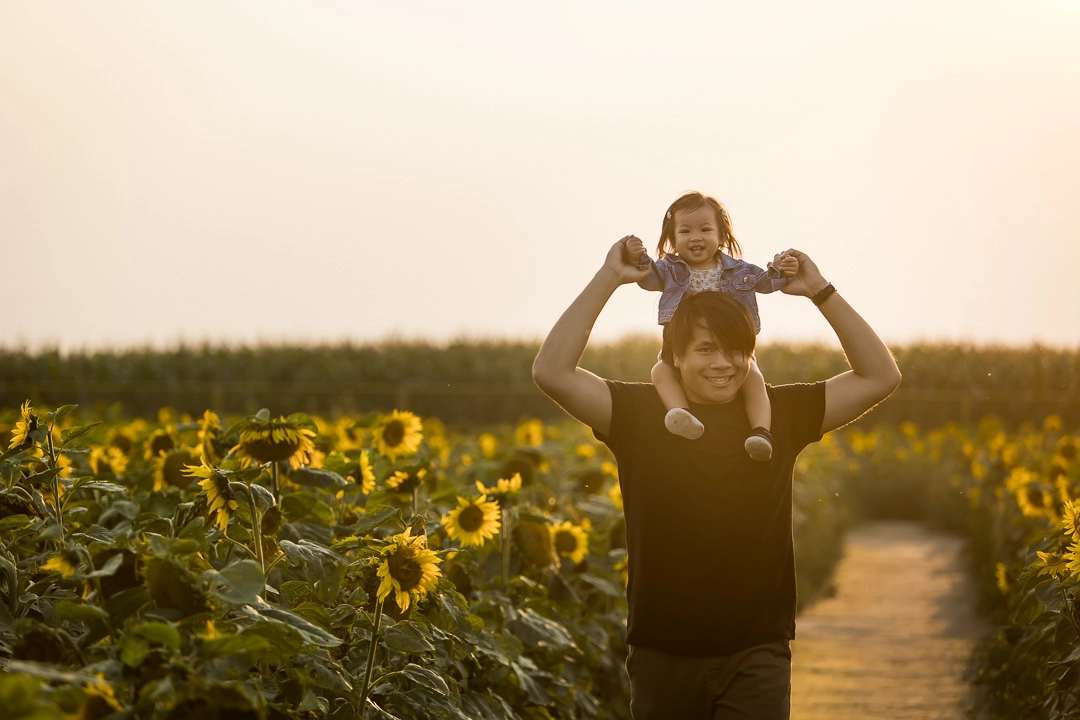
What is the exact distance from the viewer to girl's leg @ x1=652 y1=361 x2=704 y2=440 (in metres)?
2.91

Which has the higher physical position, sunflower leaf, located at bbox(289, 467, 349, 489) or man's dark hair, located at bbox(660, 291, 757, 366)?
man's dark hair, located at bbox(660, 291, 757, 366)

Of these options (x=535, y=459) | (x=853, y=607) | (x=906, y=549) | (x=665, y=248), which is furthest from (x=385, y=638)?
(x=906, y=549)

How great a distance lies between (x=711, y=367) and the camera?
9.68 ft

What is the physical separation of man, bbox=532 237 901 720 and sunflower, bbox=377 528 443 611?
20.4 inches

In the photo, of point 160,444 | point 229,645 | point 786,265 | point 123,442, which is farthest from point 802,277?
point 123,442

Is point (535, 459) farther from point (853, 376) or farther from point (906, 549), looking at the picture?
point (906, 549)

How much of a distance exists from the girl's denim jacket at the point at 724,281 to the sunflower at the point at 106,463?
7.75 feet

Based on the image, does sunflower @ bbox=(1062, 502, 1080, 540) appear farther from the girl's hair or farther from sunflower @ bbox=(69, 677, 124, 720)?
sunflower @ bbox=(69, 677, 124, 720)

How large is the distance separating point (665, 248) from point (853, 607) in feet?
19.5

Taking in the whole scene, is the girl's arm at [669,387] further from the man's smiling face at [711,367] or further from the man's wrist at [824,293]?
the man's wrist at [824,293]

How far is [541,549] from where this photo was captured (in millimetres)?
4496

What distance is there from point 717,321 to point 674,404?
24 cm

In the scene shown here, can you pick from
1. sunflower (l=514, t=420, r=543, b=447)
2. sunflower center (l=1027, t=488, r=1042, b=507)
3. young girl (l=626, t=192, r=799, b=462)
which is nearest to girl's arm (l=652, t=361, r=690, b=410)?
young girl (l=626, t=192, r=799, b=462)

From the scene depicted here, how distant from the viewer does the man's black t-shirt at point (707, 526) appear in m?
2.88
